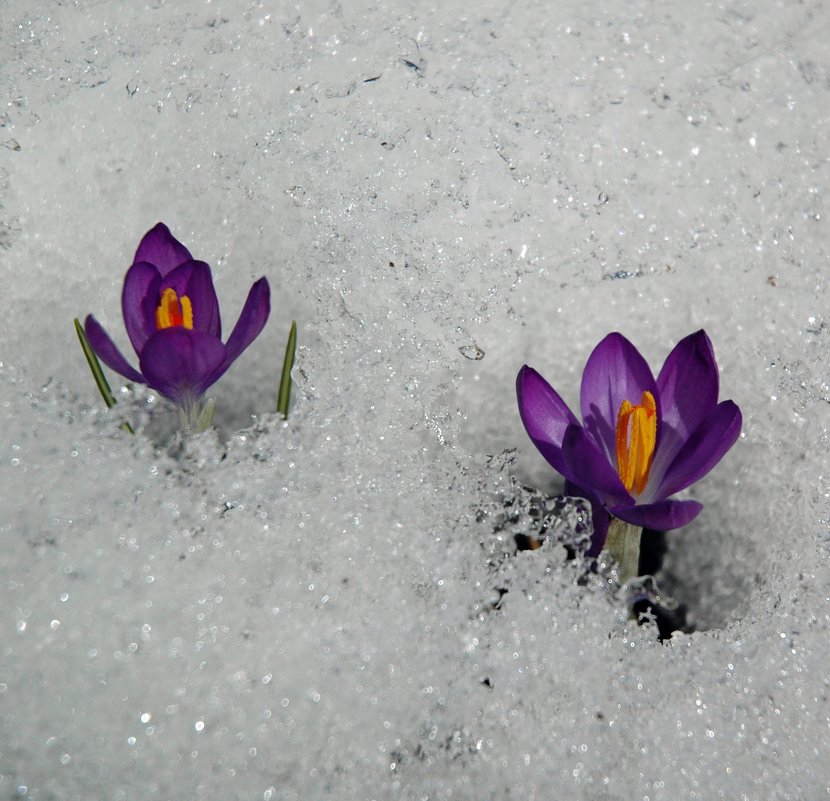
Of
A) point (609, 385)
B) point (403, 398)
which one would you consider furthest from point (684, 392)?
point (403, 398)

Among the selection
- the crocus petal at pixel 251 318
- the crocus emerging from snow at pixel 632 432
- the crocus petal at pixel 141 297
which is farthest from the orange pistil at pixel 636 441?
the crocus petal at pixel 141 297

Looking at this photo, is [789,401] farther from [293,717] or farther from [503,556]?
[293,717]

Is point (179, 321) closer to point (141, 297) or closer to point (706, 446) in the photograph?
point (141, 297)

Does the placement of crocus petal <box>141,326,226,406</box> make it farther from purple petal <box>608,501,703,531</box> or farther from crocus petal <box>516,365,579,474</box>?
purple petal <box>608,501,703,531</box>

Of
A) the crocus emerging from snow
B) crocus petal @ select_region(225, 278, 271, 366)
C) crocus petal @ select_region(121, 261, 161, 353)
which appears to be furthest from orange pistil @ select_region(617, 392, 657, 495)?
crocus petal @ select_region(121, 261, 161, 353)

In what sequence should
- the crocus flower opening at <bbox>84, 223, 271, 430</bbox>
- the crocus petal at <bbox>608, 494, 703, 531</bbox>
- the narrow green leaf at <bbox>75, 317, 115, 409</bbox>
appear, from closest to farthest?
1. the crocus petal at <bbox>608, 494, 703, 531</bbox>
2. the crocus flower opening at <bbox>84, 223, 271, 430</bbox>
3. the narrow green leaf at <bbox>75, 317, 115, 409</bbox>

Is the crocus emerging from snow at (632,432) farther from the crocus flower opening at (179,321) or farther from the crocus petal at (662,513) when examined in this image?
the crocus flower opening at (179,321)
